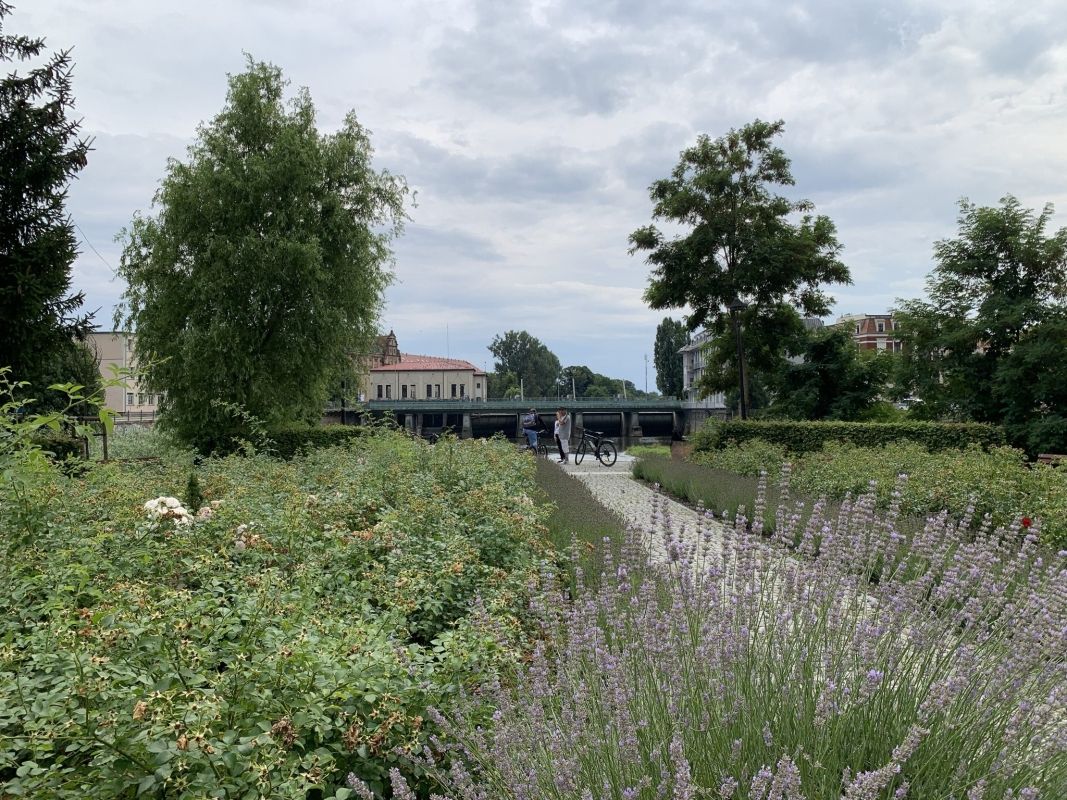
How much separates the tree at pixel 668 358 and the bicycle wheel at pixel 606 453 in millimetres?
81369

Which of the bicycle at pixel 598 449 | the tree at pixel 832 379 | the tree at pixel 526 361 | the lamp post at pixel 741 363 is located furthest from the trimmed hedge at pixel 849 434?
the tree at pixel 526 361

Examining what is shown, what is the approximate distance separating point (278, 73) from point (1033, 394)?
81.7 feet

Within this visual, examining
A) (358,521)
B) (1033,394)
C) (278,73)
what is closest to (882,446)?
(1033,394)

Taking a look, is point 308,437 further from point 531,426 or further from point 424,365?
point 424,365

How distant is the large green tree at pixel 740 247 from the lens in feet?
94.5

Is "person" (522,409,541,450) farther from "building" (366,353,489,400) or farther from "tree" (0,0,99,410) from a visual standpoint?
"building" (366,353,489,400)

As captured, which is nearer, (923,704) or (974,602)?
(923,704)

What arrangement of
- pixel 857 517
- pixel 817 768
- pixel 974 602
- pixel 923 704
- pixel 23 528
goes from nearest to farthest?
pixel 817 768 → pixel 923 704 → pixel 974 602 → pixel 857 517 → pixel 23 528

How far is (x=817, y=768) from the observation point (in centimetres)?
Answer: 208

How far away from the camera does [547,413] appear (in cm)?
8462

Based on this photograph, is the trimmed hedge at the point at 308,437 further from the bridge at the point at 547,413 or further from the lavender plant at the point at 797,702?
the bridge at the point at 547,413

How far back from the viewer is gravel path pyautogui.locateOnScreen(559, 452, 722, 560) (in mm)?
9375

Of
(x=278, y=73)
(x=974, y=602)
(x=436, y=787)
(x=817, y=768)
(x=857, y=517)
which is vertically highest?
(x=278, y=73)

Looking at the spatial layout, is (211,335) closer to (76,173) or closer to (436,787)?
(76,173)
